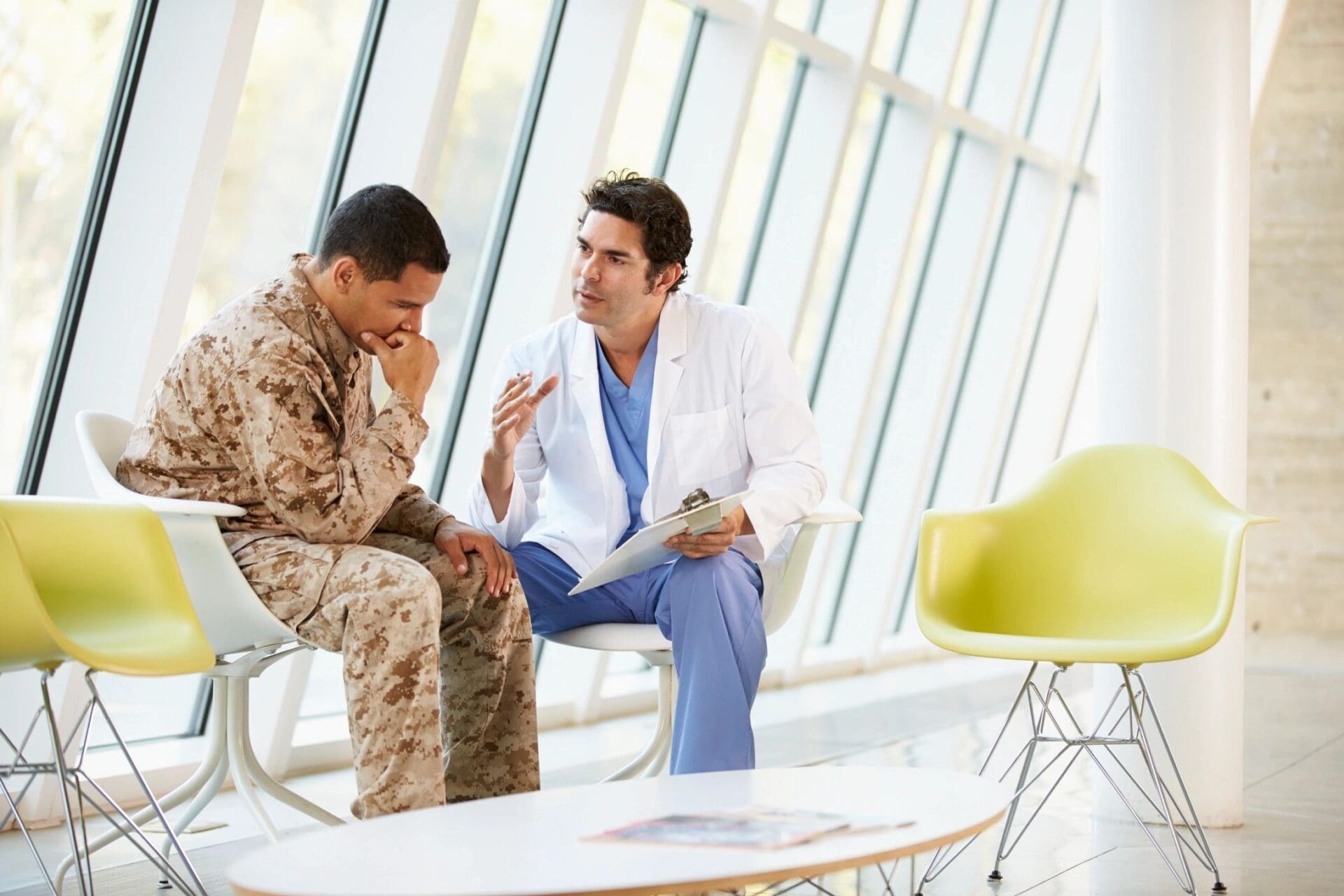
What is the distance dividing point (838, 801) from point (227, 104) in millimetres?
2293

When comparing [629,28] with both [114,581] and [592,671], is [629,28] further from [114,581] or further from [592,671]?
[114,581]

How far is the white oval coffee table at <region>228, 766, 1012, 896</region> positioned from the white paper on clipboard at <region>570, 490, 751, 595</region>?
0.59m

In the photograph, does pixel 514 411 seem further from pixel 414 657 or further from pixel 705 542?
pixel 414 657

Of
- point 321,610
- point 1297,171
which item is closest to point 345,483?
point 321,610

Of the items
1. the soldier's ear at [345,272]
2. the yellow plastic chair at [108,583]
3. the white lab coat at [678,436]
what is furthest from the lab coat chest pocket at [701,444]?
the yellow plastic chair at [108,583]

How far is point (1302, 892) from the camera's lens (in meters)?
2.64

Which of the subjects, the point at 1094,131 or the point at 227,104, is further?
the point at 1094,131

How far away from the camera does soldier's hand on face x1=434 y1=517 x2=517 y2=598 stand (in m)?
2.57

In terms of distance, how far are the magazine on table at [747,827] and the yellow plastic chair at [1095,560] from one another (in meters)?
1.28

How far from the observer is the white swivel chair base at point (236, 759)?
249cm

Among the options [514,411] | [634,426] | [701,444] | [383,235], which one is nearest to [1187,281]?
[701,444]

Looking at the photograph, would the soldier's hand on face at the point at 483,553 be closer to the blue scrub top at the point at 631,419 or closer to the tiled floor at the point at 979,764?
the blue scrub top at the point at 631,419

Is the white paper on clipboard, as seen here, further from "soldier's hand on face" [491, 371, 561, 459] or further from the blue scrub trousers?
"soldier's hand on face" [491, 371, 561, 459]

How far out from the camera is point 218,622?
238 cm
